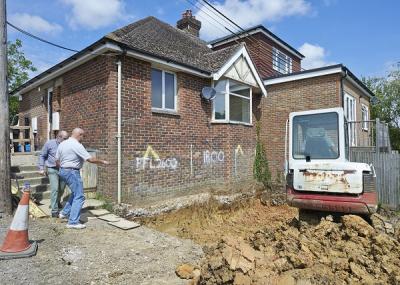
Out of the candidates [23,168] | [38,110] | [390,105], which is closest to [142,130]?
[23,168]

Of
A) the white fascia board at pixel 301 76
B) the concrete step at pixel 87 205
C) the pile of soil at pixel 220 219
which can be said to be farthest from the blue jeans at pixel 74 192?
the white fascia board at pixel 301 76

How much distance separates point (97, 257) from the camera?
4.55 meters

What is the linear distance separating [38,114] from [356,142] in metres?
13.8

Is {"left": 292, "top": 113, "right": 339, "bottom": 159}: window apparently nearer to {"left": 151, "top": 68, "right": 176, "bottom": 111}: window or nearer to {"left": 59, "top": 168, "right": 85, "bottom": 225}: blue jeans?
{"left": 151, "top": 68, "right": 176, "bottom": 111}: window

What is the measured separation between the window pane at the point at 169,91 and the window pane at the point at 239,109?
273 centimetres

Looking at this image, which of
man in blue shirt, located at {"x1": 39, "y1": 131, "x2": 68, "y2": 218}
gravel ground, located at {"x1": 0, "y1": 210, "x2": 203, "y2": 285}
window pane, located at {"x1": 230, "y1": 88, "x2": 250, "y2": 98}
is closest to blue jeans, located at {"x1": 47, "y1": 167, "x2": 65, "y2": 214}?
man in blue shirt, located at {"x1": 39, "y1": 131, "x2": 68, "y2": 218}

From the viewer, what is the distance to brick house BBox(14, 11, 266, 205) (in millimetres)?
8016

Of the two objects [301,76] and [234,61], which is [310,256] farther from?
[301,76]

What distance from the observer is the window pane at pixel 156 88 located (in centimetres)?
913

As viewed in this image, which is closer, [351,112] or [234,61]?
[234,61]

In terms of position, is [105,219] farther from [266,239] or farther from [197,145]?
[197,145]

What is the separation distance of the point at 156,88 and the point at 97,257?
5808 mm

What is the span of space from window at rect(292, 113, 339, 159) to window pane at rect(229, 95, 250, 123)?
4.81m

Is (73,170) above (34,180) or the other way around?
above
